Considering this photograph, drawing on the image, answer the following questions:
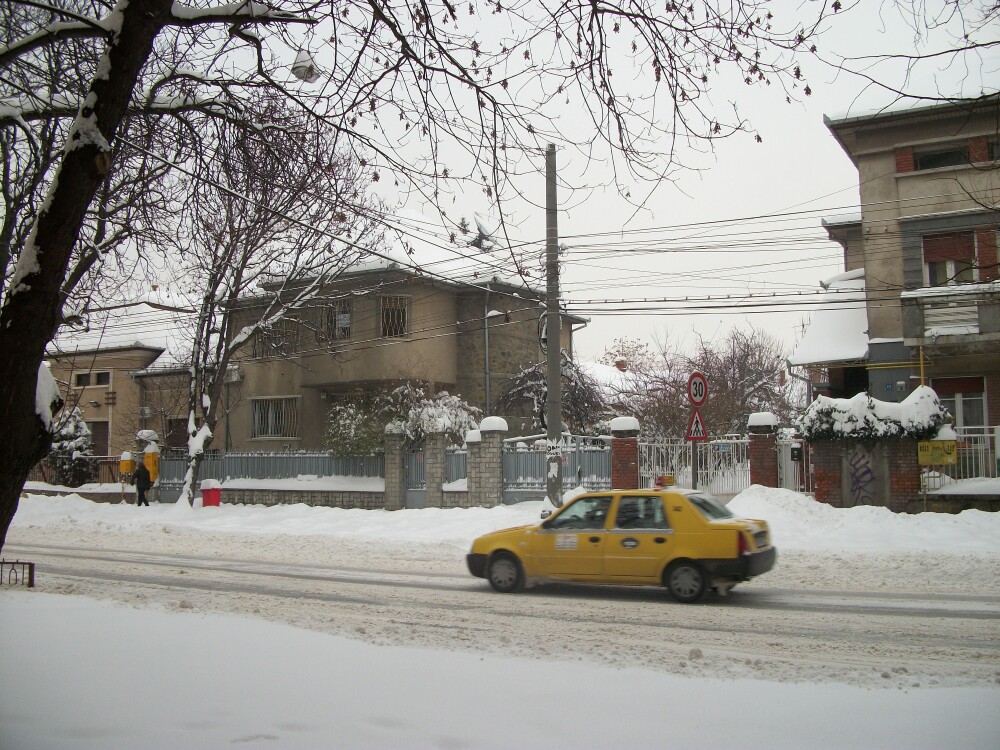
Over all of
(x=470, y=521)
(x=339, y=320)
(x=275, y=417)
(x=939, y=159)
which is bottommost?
(x=470, y=521)

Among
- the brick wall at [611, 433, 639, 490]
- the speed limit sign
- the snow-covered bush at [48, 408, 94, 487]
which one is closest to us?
the speed limit sign

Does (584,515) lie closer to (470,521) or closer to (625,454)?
(470,521)

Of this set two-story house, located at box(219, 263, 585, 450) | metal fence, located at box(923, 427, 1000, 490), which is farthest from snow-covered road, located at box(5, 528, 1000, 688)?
two-story house, located at box(219, 263, 585, 450)

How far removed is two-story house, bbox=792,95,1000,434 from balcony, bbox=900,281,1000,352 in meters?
0.03

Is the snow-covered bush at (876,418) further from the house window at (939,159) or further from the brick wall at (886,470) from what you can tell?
the house window at (939,159)

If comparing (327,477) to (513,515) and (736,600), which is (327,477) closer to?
(513,515)

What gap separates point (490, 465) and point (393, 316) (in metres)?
9.00

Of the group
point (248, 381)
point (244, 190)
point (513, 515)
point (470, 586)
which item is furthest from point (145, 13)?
point (248, 381)

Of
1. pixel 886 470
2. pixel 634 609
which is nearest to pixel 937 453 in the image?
pixel 886 470

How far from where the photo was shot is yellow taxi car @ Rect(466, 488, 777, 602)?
1041 cm

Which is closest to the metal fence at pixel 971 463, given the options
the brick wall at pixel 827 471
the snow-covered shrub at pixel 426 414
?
the brick wall at pixel 827 471

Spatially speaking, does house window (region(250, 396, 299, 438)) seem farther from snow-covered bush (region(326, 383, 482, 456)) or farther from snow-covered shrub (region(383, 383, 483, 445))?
snow-covered shrub (region(383, 383, 483, 445))

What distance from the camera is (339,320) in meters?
29.3

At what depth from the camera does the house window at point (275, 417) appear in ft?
102
